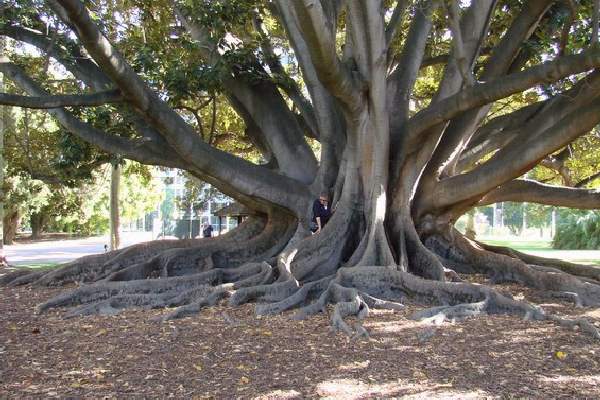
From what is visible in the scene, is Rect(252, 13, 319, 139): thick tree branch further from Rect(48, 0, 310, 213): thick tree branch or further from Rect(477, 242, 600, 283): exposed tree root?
Rect(477, 242, 600, 283): exposed tree root

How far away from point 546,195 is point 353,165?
11.9 feet

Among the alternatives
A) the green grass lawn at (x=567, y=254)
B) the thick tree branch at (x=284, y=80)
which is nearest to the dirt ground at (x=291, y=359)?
the thick tree branch at (x=284, y=80)

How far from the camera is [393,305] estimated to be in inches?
282

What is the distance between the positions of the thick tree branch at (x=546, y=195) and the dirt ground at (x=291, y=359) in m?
4.32

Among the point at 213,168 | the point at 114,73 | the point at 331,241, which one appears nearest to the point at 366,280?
the point at 331,241

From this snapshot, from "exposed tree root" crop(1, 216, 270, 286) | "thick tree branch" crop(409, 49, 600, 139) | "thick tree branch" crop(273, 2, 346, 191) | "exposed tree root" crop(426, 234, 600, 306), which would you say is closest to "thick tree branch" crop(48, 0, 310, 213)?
"thick tree branch" crop(273, 2, 346, 191)

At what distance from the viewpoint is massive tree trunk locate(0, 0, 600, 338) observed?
7.48 m

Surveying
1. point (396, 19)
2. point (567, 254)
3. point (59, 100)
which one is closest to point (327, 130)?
point (396, 19)

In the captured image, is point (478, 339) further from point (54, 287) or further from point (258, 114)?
point (54, 287)

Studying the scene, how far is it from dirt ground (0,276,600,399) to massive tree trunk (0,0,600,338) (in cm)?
63

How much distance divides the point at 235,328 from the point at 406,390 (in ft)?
8.07

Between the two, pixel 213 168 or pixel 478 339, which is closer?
pixel 478 339

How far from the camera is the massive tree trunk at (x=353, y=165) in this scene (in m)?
7.48

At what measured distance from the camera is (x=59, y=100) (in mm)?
7465
